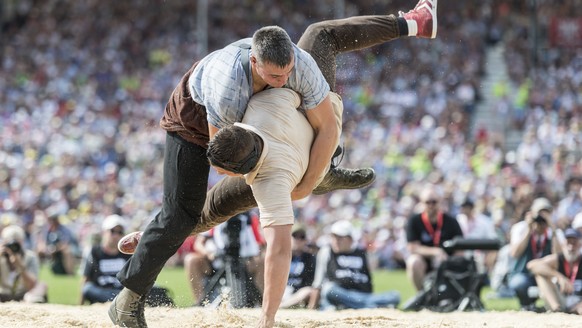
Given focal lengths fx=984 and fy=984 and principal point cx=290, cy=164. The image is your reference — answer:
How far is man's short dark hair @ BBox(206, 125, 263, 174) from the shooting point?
4.81m

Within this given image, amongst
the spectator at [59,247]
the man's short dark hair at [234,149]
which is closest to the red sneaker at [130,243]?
the man's short dark hair at [234,149]

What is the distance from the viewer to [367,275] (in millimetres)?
10492

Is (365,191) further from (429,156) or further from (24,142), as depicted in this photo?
(24,142)

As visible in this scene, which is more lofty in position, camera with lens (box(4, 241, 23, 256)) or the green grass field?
camera with lens (box(4, 241, 23, 256))

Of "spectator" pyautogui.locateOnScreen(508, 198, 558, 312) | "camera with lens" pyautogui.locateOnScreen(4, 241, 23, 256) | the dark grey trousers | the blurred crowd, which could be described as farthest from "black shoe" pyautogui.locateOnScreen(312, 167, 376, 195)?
the blurred crowd

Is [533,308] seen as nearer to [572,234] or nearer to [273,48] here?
[572,234]

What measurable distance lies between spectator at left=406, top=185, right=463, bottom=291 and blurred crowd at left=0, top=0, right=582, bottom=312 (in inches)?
107

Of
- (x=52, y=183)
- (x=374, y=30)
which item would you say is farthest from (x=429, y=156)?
(x=374, y=30)

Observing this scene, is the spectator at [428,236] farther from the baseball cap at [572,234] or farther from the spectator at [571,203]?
the spectator at [571,203]

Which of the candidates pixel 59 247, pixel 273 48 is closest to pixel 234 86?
pixel 273 48

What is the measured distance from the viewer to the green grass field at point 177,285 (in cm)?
1176

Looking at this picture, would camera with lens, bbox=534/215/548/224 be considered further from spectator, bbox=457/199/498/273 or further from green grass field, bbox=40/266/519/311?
spectator, bbox=457/199/498/273

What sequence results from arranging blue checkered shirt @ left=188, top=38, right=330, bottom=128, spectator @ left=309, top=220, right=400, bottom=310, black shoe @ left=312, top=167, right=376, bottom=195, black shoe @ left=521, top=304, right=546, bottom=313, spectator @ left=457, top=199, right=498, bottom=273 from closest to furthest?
blue checkered shirt @ left=188, top=38, right=330, bottom=128 < black shoe @ left=312, top=167, right=376, bottom=195 < black shoe @ left=521, top=304, right=546, bottom=313 < spectator @ left=309, top=220, right=400, bottom=310 < spectator @ left=457, top=199, right=498, bottom=273

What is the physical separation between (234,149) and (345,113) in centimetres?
1526
